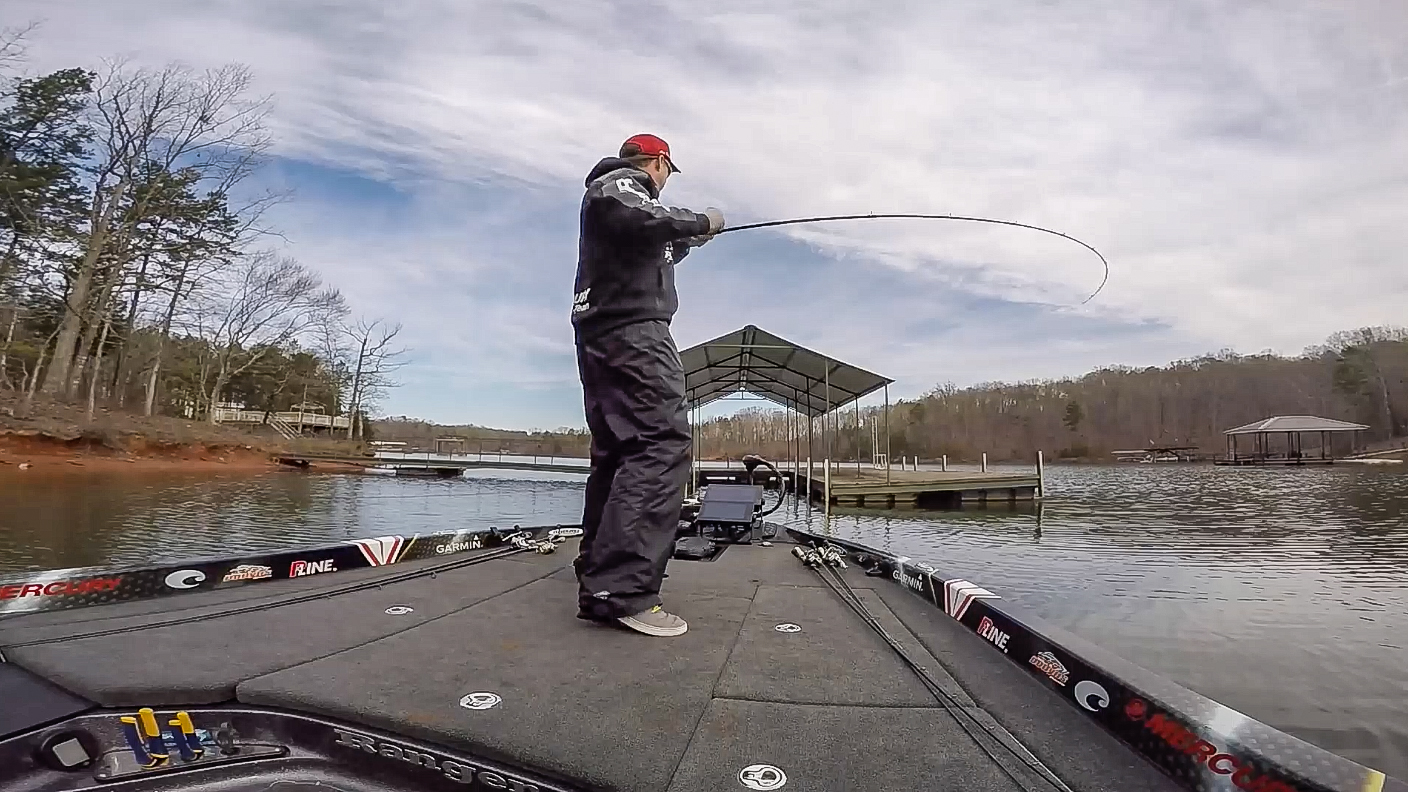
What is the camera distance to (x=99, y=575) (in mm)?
2377

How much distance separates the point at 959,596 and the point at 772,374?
1530 cm

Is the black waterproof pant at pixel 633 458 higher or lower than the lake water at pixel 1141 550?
higher

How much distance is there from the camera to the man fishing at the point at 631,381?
2.27 metres

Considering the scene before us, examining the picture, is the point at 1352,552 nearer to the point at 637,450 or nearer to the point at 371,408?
the point at 637,450

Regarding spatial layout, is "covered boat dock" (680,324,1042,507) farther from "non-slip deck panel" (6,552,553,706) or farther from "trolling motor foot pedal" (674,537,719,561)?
"non-slip deck panel" (6,552,553,706)

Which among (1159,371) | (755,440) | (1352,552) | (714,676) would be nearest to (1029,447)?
(1159,371)

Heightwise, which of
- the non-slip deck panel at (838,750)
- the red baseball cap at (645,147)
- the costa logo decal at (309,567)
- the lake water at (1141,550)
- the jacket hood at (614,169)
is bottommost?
the lake water at (1141,550)

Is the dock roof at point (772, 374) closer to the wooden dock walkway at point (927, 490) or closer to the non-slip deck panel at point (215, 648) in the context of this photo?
the wooden dock walkway at point (927, 490)

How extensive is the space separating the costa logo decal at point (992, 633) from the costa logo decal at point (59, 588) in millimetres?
2763

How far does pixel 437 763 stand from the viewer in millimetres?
1296

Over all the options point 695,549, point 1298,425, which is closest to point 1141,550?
point 695,549

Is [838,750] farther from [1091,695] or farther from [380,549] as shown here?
[380,549]

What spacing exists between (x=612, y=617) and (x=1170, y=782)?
146 cm

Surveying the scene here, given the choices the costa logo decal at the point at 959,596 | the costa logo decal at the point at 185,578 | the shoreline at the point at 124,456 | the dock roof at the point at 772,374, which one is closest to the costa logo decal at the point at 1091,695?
the costa logo decal at the point at 959,596
